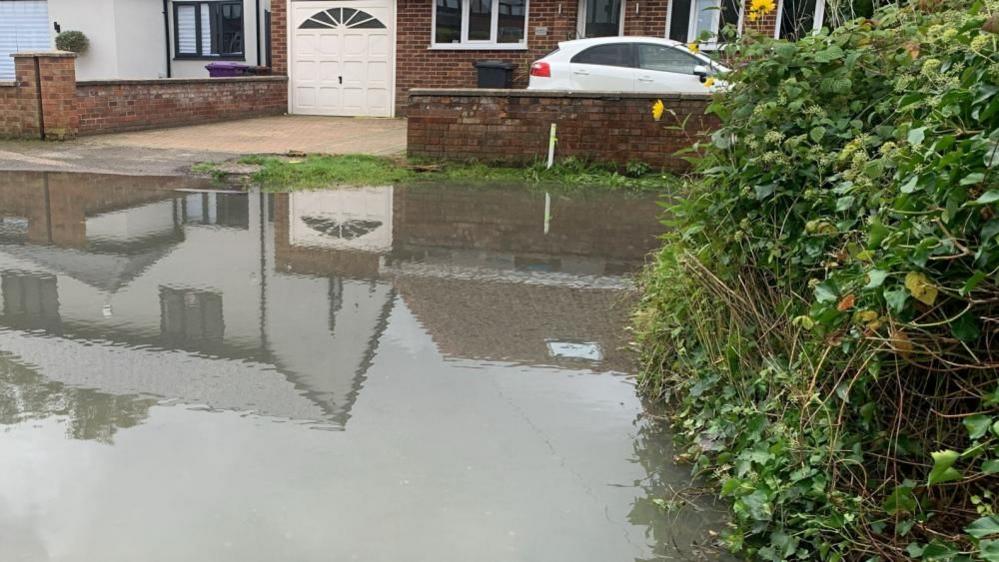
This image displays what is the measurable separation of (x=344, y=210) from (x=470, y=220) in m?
1.43

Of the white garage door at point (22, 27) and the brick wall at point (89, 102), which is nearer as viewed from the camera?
the brick wall at point (89, 102)

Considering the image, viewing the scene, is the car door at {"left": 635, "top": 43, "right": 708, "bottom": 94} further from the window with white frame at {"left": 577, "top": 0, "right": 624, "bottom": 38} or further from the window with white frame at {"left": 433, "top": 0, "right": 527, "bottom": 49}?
the window with white frame at {"left": 433, "top": 0, "right": 527, "bottom": 49}

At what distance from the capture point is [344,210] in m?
9.31

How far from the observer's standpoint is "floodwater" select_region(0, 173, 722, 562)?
309 centimetres

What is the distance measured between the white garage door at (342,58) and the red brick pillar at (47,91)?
6725 millimetres

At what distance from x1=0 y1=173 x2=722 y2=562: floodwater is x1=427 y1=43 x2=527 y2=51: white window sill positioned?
12158 millimetres

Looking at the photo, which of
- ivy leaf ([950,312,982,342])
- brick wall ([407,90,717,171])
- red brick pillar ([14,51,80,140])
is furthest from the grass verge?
ivy leaf ([950,312,982,342])

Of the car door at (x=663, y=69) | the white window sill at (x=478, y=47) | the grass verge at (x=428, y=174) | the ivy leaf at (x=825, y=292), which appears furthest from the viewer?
the white window sill at (x=478, y=47)

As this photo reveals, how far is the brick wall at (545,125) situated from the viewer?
12008 millimetres

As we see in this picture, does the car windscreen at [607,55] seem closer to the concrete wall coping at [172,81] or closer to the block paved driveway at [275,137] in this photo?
the block paved driveway at [275,137]

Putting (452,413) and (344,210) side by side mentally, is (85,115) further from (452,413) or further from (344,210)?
(452,413)

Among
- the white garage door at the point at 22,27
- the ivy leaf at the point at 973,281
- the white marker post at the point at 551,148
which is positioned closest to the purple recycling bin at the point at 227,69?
the white garage door at the point at 22,27

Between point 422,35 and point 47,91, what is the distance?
8273mm

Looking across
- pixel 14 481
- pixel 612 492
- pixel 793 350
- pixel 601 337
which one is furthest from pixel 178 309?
pixel 793 350
